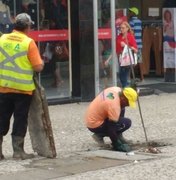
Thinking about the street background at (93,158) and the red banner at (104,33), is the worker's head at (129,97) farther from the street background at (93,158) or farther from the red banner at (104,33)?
the red banner at (104,33)

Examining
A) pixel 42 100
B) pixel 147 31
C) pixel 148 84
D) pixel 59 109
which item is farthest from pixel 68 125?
pixel 147 31

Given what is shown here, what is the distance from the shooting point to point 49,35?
13.9 meters

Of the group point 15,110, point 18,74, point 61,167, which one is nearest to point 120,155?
point 61,167

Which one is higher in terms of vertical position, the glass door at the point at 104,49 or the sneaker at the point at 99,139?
the glass door at the point at 104,49

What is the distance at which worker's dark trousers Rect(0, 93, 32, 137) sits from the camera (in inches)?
330

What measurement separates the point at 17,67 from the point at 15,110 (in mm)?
566

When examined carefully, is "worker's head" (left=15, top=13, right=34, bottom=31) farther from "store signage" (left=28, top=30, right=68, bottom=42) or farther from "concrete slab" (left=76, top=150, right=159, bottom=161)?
"store signage" (left=28, top=30, right=68, bottom=42)

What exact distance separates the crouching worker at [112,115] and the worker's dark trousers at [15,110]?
1.16m

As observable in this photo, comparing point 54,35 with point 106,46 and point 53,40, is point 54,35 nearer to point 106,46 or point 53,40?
point 53,40

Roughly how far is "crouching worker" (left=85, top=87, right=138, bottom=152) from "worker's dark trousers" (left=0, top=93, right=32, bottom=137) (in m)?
1.16

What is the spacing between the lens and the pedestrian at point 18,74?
8.30 meters

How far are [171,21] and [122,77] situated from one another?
10.3ft

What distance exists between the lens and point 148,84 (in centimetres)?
1733

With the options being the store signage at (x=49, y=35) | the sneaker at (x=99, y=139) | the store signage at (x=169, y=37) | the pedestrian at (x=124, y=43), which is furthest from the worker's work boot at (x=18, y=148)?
the store signage at (x=169, y=37)
